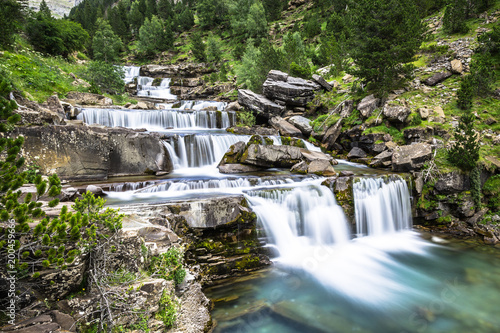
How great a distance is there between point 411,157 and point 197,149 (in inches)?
474

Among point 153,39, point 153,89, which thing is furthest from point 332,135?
point 153,39

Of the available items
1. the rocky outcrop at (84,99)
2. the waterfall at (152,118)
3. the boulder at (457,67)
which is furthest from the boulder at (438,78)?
the rocky outcrop at (84,99)

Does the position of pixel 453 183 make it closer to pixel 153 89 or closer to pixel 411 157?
pixel 411 157

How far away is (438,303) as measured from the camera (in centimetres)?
650

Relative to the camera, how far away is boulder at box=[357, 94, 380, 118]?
1664cm

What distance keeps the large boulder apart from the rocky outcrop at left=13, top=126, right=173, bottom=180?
12.6 meters

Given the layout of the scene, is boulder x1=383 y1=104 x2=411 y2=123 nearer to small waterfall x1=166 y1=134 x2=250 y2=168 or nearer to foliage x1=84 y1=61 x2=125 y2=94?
small waterfall x1=166 y1=134 x2=250 y2=168

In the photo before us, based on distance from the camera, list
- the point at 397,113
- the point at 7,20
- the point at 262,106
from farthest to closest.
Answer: the point at 262,106 < the point at 7,20 < the point at 397,113

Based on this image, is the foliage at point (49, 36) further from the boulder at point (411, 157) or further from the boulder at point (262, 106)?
the boulder at point (411, 157)

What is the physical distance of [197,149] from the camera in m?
14.4

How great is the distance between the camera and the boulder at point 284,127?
1884cm

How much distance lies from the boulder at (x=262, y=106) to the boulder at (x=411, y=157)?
11.1 m

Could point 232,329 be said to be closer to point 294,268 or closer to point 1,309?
point 294,268

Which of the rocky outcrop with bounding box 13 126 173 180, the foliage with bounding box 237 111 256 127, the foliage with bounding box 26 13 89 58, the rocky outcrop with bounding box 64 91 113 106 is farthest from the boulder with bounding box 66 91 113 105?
the foliage with bounding box 26 13 89 58
